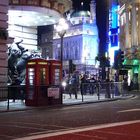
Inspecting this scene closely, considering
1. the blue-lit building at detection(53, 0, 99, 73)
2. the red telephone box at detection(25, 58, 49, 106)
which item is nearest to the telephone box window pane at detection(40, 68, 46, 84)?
the red telephone box at detection(25, 58, 49, 106)

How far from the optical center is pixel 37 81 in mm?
25609

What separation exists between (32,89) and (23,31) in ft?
45.1

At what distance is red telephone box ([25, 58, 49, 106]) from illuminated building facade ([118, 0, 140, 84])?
3935 cm

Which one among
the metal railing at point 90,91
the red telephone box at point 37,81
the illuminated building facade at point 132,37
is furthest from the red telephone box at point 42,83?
the illuminated building facade at point 132,37

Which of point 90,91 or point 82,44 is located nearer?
point 90,91

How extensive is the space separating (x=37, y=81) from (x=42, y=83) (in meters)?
0.43

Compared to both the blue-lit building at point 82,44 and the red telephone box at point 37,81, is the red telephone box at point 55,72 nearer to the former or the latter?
the red telephone box at point 37,81

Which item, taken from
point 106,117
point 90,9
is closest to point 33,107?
point 106,117

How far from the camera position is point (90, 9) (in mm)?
129000

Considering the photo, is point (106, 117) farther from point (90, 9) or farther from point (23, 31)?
point (90, 9)

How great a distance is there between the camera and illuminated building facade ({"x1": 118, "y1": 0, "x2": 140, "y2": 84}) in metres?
68.2

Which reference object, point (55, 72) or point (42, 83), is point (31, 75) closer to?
point (42, 83)

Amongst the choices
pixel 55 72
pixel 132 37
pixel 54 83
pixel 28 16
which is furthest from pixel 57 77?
pixel 132 37

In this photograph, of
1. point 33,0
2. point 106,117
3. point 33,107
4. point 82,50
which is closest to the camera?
point 106,117
